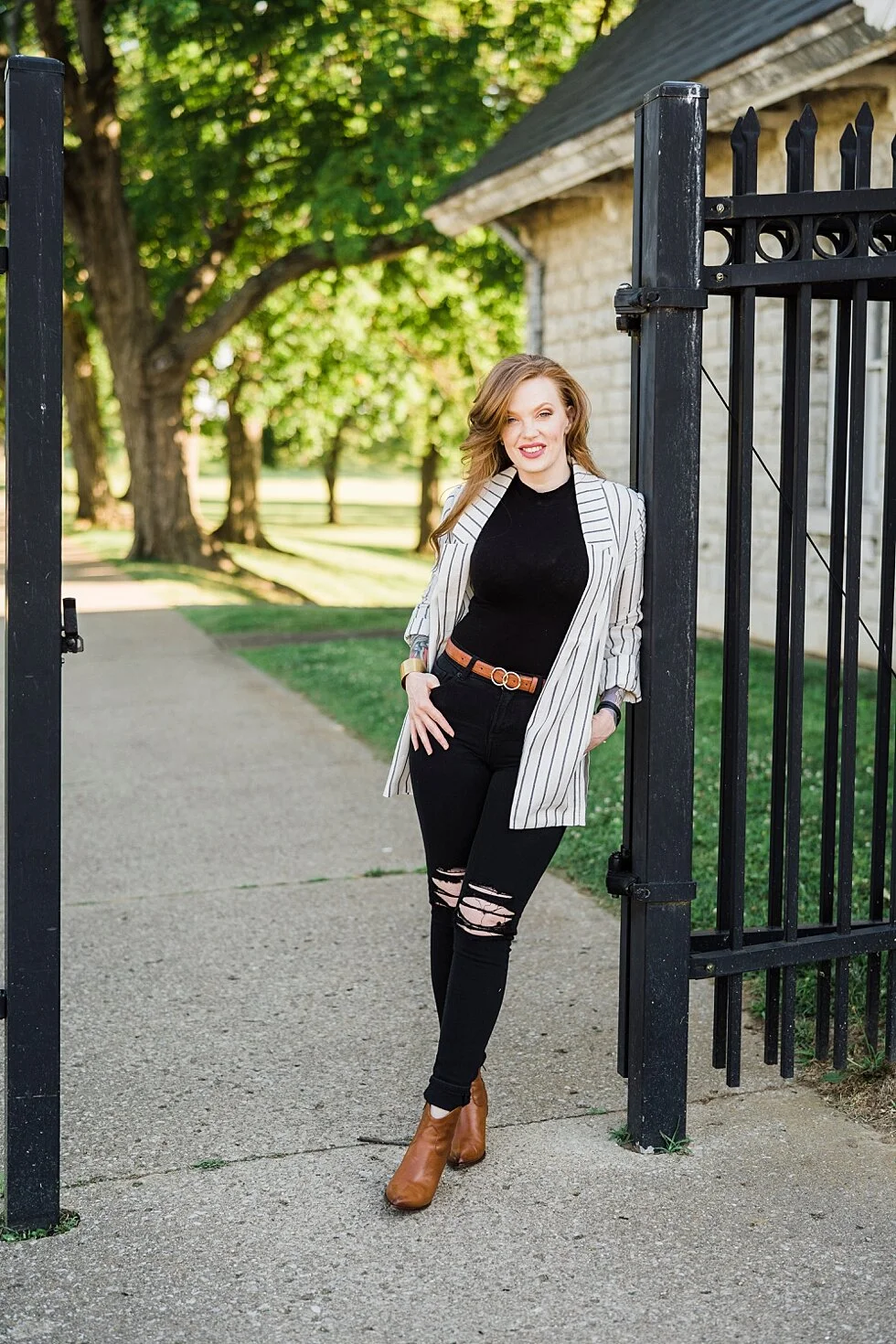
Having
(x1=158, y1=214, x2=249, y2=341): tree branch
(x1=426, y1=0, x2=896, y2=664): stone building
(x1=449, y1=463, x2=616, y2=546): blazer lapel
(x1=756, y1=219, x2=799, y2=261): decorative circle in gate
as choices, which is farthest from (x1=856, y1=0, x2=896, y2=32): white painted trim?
(x1=158, y1=214, x2=249, y2=341): tree branch

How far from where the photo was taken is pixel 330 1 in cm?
1952

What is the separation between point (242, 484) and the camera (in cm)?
3155

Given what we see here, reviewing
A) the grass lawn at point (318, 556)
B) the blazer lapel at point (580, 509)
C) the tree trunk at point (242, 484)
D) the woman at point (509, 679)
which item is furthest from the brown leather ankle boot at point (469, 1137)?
the tree trunk at point (242, 484)

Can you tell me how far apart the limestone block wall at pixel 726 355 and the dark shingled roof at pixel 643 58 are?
2.11ft

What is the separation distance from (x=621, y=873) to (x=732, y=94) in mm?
7223

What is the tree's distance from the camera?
18391 millimetres

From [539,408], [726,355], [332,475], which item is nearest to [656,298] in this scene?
[539,408]

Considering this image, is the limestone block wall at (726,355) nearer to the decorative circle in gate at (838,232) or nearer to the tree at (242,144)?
the decorative circle in gate at (838,232)

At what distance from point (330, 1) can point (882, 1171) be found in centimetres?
1893

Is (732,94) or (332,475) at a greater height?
(732,94)

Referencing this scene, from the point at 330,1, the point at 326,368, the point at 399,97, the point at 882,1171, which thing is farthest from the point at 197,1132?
the point at 326,368

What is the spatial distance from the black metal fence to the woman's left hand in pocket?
1.18m

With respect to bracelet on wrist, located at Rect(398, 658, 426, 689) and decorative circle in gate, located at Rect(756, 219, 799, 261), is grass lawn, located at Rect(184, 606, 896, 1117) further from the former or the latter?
decorative circle in gate, located at Rect(756, 219, 799, 261)

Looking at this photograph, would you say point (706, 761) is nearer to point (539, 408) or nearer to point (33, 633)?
point (539, 408)
